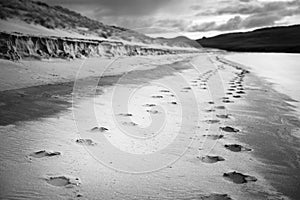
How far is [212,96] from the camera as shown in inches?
281

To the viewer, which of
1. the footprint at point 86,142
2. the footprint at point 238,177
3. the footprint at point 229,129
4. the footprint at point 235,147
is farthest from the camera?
the footprint at point 229,129

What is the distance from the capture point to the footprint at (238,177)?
2.75m

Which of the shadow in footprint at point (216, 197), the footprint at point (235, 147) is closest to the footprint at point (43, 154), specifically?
the shadow in footprint at point (216, 197)

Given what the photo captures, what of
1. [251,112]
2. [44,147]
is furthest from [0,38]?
[251,112]

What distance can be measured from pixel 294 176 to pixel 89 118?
10.0 feet

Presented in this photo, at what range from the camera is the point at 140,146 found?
3572 mm

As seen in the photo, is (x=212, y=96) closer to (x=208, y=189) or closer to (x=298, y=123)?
(x=298, y=123)

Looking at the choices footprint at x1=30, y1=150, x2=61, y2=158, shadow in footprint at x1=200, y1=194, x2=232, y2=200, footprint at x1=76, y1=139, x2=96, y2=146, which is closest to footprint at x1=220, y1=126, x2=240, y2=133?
shadow in footprint at x1=200, y1=194, x2=232, y2=200

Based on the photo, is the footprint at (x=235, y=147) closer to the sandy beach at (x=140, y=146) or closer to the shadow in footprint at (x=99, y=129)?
the sandy beach at (x=140, y=146)

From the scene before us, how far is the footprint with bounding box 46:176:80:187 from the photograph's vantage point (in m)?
2.45

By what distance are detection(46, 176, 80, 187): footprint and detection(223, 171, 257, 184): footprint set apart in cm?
152

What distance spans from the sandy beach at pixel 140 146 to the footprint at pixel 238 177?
0.4 inches

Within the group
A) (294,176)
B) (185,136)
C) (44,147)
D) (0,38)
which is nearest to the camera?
(294,176)

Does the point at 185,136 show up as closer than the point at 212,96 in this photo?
Yes
